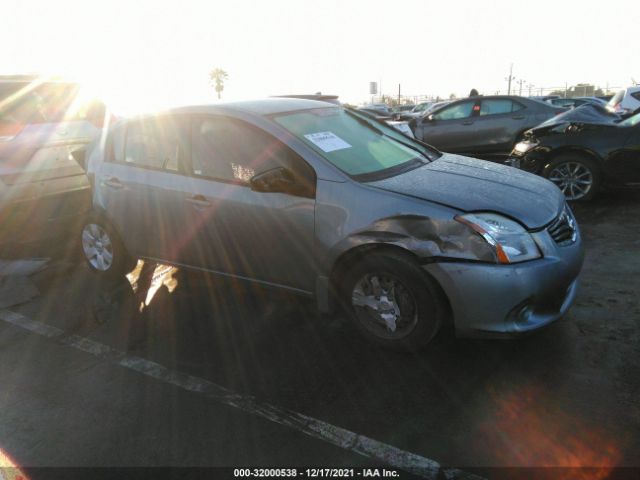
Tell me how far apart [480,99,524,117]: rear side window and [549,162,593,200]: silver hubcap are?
3.39m

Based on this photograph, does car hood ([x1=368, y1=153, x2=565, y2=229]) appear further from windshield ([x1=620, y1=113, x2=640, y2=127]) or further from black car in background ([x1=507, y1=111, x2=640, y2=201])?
windshield ([x1=620, y1=113, x2=640, y2=127])

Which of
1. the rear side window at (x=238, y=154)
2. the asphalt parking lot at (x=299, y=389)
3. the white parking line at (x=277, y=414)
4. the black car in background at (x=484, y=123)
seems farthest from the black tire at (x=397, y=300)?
the black car in background at (x=484, y=123)

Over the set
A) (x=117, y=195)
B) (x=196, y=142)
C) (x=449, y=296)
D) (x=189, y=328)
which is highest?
(x=196, y=142)

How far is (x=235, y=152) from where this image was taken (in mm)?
3438

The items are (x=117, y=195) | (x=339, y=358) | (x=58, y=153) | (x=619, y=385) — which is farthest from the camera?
(x=58, y=153)

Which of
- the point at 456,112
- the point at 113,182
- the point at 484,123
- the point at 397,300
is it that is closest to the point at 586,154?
the point at 484,123

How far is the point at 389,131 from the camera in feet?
13.8

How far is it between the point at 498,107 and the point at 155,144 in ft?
25.1

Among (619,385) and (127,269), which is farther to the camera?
(127,269)

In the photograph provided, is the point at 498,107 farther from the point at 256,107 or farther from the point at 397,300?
the point at 397,300

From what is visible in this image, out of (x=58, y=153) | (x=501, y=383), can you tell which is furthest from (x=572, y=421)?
(x=58, y=153)

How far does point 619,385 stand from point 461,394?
2.86ft

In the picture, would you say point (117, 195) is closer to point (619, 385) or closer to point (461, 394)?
point (461, 394)

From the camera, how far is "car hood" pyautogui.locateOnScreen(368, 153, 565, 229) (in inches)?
110
